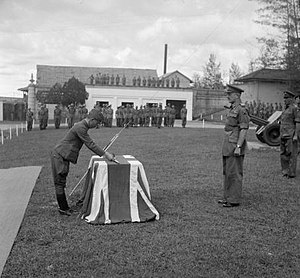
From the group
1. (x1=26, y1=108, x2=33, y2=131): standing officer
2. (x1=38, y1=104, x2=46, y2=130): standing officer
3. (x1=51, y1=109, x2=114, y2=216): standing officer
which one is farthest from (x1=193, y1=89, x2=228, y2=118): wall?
(x1=51, y1=109, x2=114, y2=216): standing officer

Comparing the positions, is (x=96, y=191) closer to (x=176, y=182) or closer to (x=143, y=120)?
(x=176, y=182)

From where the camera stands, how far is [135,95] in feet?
165

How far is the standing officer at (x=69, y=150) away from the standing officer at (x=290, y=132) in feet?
17.5

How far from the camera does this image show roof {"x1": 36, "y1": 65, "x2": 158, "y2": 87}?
56812 mm

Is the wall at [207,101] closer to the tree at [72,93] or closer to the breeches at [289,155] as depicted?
the tree at [72,93]

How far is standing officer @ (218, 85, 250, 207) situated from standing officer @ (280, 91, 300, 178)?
3146 mm

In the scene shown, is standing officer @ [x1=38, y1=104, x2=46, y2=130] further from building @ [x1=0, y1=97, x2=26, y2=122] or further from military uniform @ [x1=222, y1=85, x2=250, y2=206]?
military uniform @ [x1=222, y1=85, x2=250, y2=206]

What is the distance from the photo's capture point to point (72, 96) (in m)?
44.3

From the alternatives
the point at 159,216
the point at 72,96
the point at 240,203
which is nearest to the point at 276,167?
the point at 240,203

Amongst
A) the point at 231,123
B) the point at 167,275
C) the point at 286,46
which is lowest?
the point at 167,275

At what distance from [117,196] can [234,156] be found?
7.40 feet

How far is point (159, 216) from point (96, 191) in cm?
109

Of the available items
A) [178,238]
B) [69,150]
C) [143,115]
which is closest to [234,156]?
[178,238]

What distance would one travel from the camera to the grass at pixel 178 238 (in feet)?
17.5
